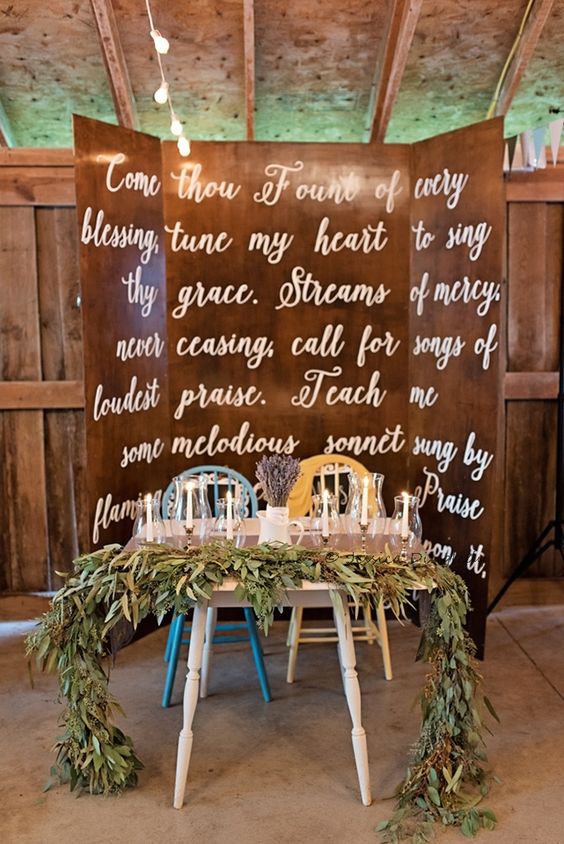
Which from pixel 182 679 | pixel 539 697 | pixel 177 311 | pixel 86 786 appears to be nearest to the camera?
pixel 86 786

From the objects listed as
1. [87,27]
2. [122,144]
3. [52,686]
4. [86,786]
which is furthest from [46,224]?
[86,786]

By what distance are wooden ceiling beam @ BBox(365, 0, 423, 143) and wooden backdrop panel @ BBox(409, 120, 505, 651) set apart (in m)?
0.26

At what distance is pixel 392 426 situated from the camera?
4078 mm

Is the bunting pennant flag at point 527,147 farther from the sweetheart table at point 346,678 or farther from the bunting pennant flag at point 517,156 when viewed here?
the sweetheart table at point 346,678

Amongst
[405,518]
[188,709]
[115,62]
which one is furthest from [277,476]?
[115,62]

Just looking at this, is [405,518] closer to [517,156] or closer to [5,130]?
[517,156]

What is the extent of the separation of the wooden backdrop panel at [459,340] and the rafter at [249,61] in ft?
2.93

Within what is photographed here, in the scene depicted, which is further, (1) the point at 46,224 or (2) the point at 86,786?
(1) the point at 46,224

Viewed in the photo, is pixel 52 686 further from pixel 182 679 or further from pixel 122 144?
pixel 122 144

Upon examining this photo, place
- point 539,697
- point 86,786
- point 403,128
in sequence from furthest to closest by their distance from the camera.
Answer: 1. point 403,128
2. point 539,697
3. point 86,786

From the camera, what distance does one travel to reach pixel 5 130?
13.2ft

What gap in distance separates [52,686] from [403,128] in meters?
3.54

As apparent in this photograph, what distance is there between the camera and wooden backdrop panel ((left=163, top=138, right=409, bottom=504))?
3.92 metres

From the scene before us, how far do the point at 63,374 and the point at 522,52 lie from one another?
9.61 feet
